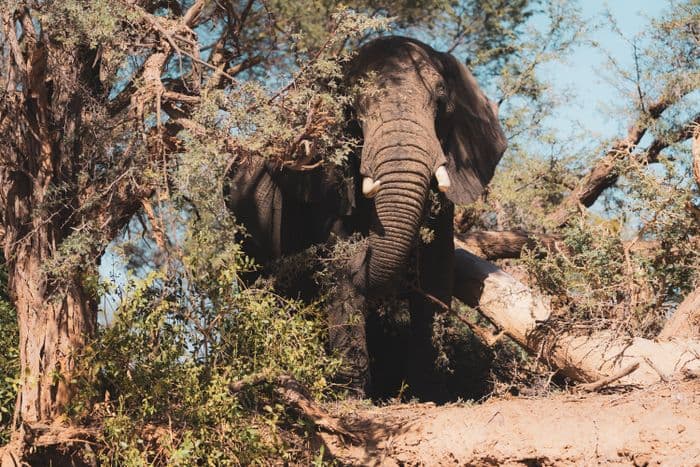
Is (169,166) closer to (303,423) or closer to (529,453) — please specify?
(303,423)

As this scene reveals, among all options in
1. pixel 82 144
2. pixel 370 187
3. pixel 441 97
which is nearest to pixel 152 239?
pixel 82 144

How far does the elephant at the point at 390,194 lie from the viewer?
7.45 meters

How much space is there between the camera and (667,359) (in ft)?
22.0

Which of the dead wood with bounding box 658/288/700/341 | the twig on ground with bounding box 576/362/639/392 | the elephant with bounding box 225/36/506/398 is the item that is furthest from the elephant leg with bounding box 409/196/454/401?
the twig on ground with bounding box 576/362/639/392

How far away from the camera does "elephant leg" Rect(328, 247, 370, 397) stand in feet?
25.2

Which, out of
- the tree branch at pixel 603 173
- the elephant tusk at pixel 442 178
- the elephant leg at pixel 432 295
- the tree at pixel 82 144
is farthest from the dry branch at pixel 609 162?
the tree at pixel 82 144

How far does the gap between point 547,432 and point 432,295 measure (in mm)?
2705

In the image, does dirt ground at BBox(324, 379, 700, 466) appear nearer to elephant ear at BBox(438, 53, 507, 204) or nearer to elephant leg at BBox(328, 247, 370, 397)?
elephant leg at BBox(328, 247, 370, 397)

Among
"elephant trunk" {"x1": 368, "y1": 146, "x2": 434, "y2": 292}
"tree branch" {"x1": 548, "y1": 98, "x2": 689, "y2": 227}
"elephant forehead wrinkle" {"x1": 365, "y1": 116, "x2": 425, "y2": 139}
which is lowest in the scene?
"elephant trunk" {"x1": 368, "y1": 146, "x2": 434, "y2": 292}

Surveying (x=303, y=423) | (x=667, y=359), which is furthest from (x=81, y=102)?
(x=667, y=359)

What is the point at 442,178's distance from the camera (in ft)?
24.7

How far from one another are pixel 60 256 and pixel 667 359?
11.7 ft

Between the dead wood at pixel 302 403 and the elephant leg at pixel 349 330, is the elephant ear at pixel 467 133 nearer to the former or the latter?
the elephant leg at pixel 349 330

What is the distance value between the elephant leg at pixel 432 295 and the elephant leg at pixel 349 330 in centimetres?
66
